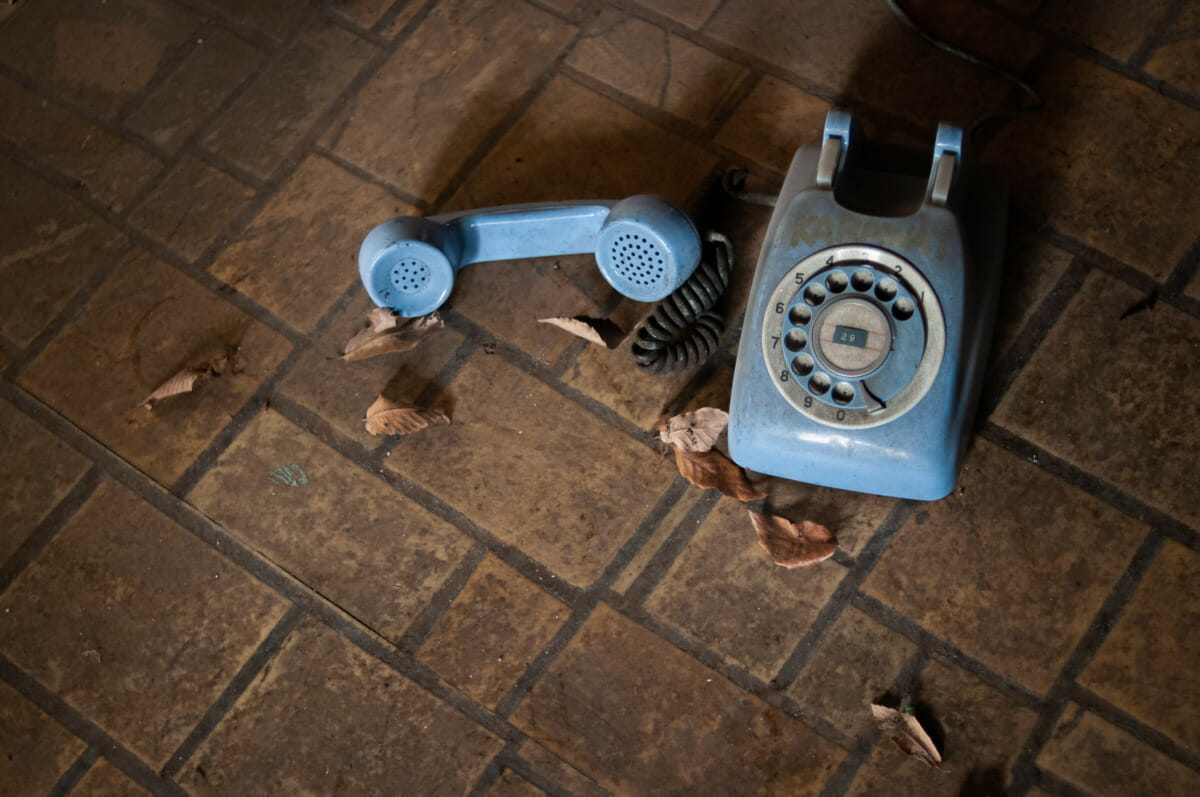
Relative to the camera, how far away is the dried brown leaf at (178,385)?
1.63 metres

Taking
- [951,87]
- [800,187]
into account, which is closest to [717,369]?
[800,187]

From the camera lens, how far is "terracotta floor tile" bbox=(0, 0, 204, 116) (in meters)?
1.90

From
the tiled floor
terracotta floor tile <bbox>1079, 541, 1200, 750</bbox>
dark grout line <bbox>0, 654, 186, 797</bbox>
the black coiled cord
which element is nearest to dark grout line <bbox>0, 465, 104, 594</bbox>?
the tiled floor

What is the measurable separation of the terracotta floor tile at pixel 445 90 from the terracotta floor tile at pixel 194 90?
10.2 inches

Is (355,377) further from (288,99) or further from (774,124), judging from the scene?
(774,124)

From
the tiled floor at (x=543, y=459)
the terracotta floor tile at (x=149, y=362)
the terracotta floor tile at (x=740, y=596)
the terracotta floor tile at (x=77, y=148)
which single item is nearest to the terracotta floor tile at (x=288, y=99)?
the tiled floor at (x=543, y=459)

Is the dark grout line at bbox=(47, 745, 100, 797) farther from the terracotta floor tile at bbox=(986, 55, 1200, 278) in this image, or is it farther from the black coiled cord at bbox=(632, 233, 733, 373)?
the terracotta floor tile at bbox=(986, 55, 1200, 278)

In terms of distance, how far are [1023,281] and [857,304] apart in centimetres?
44

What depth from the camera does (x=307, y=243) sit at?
5.64 ft

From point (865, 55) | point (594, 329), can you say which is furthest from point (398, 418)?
point (865, 55)

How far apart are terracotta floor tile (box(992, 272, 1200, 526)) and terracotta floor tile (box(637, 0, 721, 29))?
822 mm

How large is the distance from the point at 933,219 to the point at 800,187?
0.20 m

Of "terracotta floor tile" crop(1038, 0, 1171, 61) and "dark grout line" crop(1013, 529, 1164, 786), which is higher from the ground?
"terracotta floor tile" crop(1038, 0, 1171, 61)

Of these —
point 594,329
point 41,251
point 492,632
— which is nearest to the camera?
point 492,632
